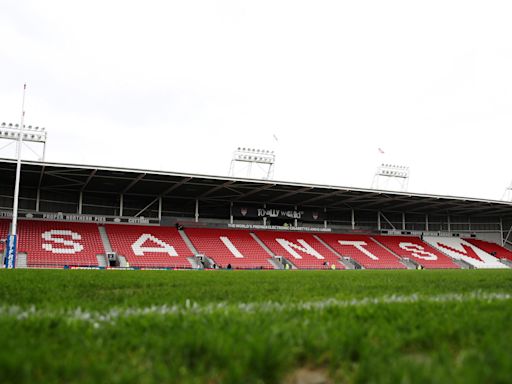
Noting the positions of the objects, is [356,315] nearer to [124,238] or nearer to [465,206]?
[124,238]

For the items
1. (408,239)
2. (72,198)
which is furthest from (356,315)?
(408,239)

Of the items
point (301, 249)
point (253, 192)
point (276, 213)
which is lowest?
point (301, 249)

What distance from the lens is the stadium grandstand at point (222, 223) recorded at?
104 ft

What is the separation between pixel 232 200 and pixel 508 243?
110 feet

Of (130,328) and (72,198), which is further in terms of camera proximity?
(72,198)

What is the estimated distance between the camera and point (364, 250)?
134ft

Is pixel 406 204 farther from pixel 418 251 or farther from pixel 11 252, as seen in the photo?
pixel 11 252

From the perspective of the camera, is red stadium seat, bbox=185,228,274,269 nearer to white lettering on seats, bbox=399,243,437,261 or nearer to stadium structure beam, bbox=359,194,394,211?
stadium structure beam, bbox=359,194,394,211

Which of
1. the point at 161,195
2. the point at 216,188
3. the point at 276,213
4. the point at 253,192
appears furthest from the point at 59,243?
the point at 276,213

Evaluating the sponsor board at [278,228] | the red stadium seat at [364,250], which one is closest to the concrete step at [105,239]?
the sponsor board at [278,228]

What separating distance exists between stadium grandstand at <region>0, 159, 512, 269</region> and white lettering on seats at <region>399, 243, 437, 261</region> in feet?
0.36

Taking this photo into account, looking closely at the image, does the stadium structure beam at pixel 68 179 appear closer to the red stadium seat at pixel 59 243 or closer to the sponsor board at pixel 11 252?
the red stadium seat at pixel 59 243

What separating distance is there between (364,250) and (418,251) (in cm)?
620

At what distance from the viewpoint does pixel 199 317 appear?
3.88 m
